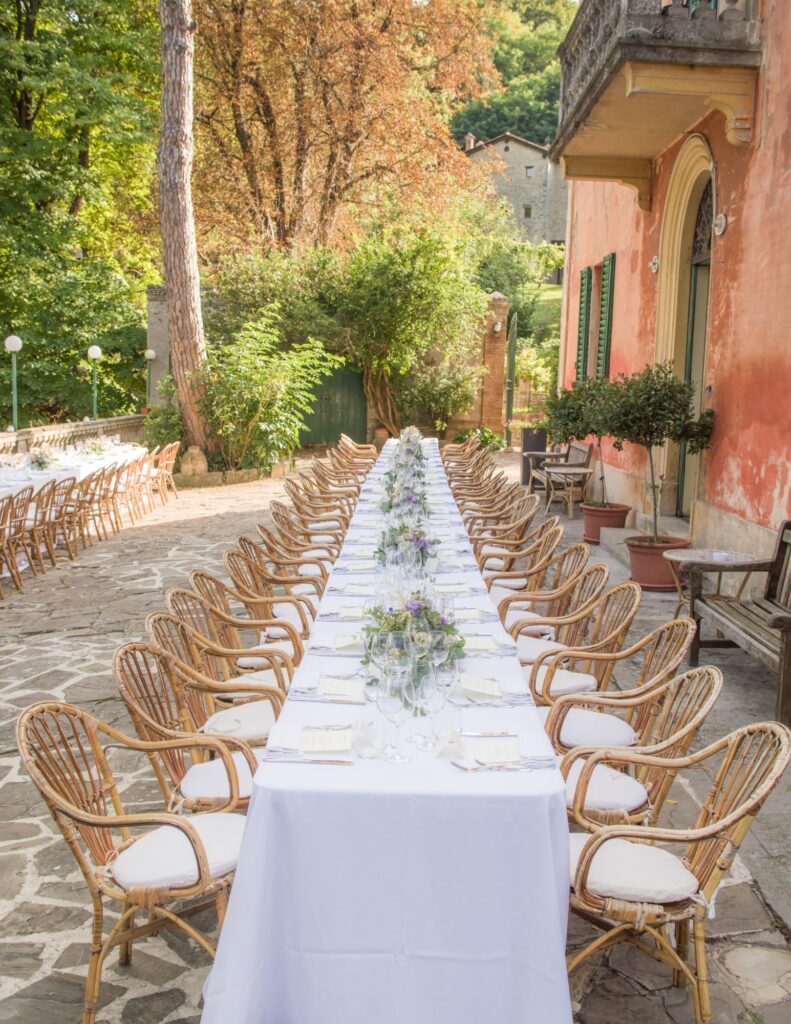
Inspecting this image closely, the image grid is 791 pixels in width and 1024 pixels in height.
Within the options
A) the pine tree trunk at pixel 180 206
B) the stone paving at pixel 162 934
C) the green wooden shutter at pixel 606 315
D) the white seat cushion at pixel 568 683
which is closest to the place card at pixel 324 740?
the stone paving at pixel 162 934

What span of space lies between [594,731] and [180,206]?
1367cm

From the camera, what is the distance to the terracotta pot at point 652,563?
305 inches

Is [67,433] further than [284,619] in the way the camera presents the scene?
Yes

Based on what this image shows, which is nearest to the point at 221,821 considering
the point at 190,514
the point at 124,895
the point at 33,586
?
the point at 124,895

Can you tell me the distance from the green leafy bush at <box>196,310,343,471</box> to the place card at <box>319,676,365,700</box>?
12469 mm

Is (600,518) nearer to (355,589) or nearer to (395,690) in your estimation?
(355,589)

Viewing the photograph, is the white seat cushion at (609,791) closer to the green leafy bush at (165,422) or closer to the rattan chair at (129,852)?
the rattan chair at (129,852)

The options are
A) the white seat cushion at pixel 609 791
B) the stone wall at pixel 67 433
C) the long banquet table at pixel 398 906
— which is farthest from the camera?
the stone wall at pixel 67 433

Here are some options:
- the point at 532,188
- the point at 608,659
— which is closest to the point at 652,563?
the point at 608,659

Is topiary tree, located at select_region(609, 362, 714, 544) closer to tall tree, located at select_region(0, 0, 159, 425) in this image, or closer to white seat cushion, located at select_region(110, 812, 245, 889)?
white seat cushion, located at select_region(110, 812, 245, 889)

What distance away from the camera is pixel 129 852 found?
2832mm

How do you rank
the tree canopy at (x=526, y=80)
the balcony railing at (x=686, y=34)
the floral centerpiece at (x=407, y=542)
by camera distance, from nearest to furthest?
1. the floral centerpiece at (x=407, y=542)
2. the balcony railing at (x=686, y=34)
3. the tree canopy at (x=526, y=80)

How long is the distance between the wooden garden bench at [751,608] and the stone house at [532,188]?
42.8m

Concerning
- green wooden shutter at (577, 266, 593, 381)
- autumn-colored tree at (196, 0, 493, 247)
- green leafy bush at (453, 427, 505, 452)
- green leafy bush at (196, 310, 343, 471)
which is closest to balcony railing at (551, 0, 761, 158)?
green wooden shutter at (577, 266, 593, 381)
